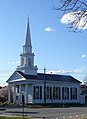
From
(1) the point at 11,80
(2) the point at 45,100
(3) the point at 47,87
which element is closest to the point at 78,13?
(2) the point at 45,100

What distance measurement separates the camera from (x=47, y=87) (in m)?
87.4

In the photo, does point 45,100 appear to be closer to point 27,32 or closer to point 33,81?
point 33,81

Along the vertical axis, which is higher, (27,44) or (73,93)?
(27,44)

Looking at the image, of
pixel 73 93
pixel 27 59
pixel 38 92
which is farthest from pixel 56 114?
pixel 73 93

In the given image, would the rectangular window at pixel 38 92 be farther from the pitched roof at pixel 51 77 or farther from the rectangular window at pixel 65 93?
the rectangular window at pixel 65 93

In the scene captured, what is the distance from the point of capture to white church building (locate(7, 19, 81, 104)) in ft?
281

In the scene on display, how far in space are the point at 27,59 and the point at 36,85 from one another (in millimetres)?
8125

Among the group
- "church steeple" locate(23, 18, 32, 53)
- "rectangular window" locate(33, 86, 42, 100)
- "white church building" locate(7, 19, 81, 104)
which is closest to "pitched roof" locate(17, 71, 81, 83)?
"white church building" locate(7, 19, 81, 104)

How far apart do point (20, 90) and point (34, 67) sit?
7173 mm

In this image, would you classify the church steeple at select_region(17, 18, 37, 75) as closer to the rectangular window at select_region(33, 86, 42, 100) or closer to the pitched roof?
the pitched roof

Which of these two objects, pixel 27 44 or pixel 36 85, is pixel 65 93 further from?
pixel 27 44

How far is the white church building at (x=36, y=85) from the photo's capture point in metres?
85.6

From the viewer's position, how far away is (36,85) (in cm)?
8575

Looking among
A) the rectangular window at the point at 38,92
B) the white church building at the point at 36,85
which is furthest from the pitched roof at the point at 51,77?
the rectangular window at the point at 38,92
